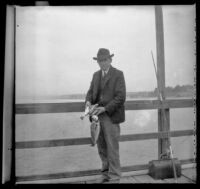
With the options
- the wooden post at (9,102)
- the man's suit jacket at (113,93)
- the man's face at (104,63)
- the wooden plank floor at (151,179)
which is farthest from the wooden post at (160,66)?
the wooden post at (9,102)

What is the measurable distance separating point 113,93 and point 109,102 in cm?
13

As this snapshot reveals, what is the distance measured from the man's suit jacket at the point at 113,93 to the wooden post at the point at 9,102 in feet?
3.33

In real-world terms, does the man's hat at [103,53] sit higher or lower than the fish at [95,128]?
higher

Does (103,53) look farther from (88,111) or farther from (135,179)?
(135,179)

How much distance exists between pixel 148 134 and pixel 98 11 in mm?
1874

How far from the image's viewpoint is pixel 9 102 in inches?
129

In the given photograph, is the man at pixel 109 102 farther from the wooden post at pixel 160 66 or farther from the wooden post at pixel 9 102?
the wooden post at pixel 9 102

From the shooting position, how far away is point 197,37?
322 cm

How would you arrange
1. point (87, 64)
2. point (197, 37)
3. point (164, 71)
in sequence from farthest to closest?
point (164, 71) → point (87, 64) → point (197, 37)

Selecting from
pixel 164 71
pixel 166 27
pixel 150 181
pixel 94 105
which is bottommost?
pixel 150 181

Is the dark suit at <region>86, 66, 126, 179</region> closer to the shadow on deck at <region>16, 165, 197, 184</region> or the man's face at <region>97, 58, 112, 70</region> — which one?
the man's face at <region>97, 58, 112, 70</region>

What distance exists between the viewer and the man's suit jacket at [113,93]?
3369 millimetres
